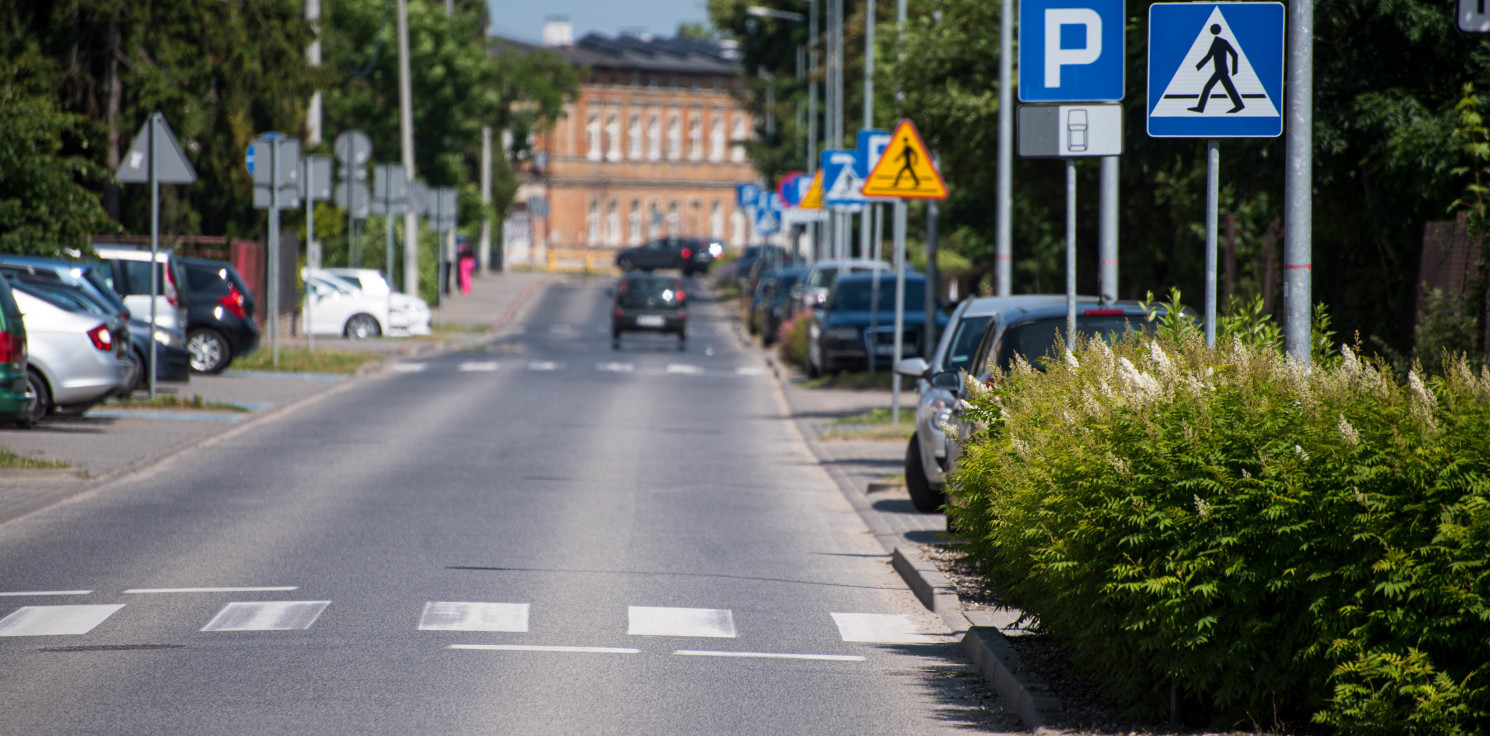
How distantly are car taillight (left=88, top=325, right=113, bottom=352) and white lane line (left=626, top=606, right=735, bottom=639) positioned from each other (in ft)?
32.5

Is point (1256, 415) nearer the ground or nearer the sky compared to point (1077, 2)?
nearer the ground

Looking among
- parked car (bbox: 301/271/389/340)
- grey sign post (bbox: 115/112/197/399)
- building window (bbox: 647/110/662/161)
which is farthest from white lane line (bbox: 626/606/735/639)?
building window (bbox: 647/110/662/161)

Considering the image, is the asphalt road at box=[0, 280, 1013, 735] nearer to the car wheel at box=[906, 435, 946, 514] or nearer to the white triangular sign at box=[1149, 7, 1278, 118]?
the car wheel at box=[906, 435, 946, 514]

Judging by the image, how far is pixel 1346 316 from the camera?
17.3 meters

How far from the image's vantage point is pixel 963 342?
14547 millimetres

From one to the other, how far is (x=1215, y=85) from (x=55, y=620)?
5731 mm

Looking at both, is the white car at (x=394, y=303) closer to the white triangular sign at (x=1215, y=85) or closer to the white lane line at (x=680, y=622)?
the white lane line at (x=680, y=622)

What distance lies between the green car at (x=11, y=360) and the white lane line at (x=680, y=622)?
26.5 feet

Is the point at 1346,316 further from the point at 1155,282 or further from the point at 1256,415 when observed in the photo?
the point at 1256,415

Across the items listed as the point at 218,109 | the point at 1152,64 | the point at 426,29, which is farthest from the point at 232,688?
the point at 426,29

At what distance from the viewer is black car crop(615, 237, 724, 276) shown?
298 ft

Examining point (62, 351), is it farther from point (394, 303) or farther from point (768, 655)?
point (394, 303)

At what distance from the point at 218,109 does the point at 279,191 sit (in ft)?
30.9

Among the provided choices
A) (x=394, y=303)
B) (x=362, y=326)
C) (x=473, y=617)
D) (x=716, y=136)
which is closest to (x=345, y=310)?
(x=362, y=326)
